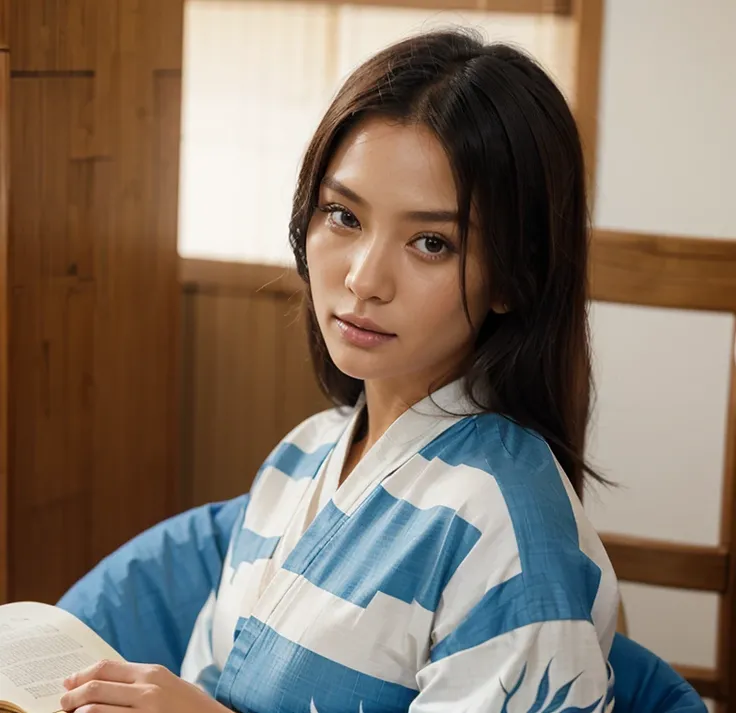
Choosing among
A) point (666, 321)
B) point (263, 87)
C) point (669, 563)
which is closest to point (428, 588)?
point (669, 563)

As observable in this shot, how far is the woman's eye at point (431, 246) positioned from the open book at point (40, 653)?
22.2 inches

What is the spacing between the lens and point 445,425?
137 centimetres

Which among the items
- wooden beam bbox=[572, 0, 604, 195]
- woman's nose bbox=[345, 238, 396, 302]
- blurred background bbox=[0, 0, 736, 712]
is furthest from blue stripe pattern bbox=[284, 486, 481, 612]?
wooden beam bbox=[572, 0, 604, 195]

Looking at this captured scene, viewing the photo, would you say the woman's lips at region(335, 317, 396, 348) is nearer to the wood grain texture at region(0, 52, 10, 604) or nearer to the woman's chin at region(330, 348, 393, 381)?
the woman's chin at region(330, 348, 393, 381)

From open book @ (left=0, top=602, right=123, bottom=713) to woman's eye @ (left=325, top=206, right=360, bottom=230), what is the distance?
0.53 metres

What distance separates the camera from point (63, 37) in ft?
6.61

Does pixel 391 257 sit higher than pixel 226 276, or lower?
higher

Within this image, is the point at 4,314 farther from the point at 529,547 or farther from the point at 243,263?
the point at 529,547

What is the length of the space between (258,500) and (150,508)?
887mm

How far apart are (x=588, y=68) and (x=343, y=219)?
1484 mm

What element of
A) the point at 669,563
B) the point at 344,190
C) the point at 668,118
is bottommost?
the point at 669,563

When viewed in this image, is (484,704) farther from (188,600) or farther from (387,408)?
(188,600)

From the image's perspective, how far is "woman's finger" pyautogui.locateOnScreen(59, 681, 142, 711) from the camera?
1.23 m

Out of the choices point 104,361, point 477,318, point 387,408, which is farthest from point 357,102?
point 104,361
